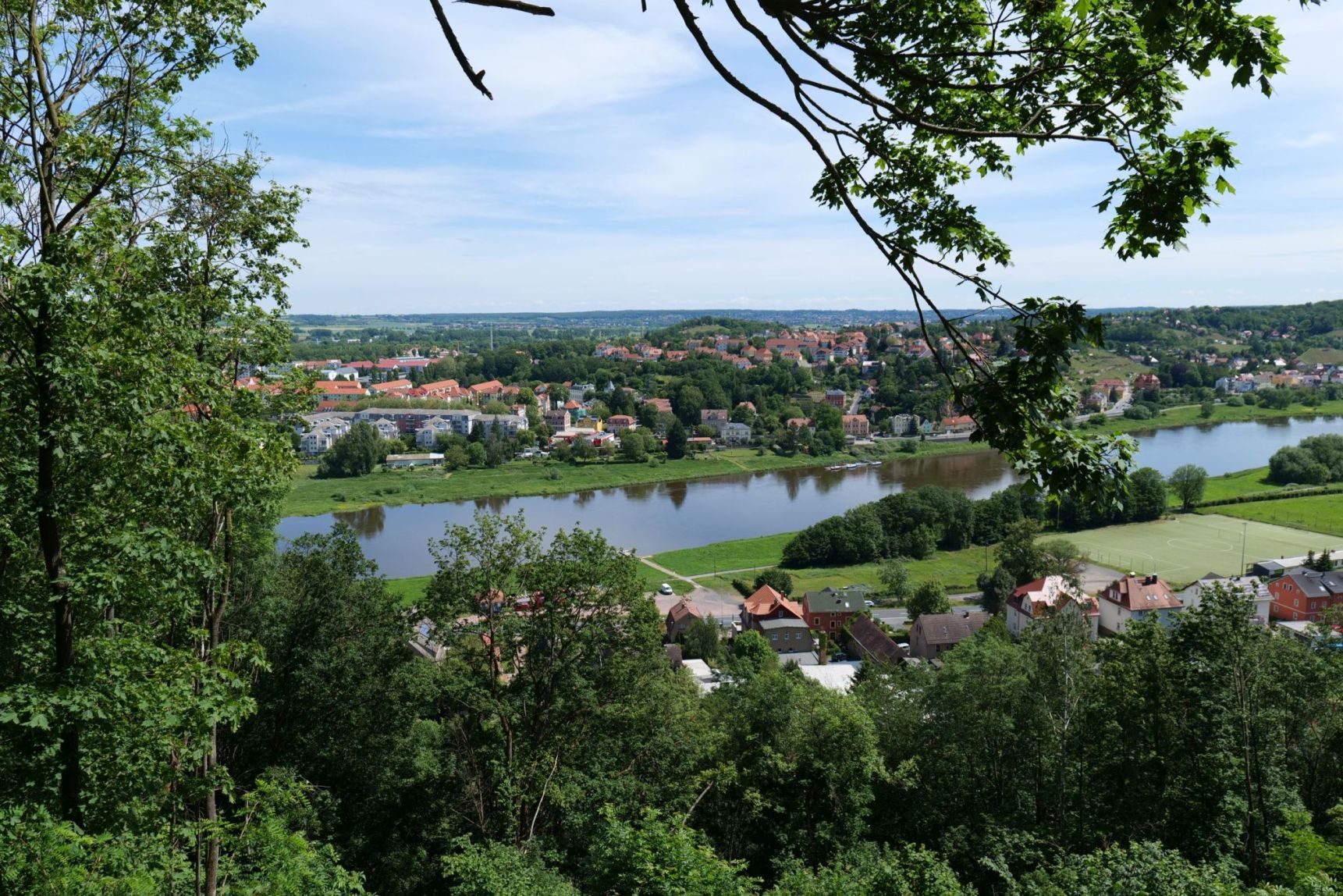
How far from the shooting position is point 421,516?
86.7 feet

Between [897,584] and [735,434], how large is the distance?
2193 cm

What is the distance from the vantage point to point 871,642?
16125mm

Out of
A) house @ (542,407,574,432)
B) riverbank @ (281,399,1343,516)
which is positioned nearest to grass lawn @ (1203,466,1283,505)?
riverbank @ (281,399,1343,516)

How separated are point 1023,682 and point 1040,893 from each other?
3214 millimetres

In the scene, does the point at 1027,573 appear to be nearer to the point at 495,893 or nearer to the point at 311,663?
the point at 311,663

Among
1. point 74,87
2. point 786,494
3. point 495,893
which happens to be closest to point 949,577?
point 786,494

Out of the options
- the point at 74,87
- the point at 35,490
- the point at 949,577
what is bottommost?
the point at 949,577

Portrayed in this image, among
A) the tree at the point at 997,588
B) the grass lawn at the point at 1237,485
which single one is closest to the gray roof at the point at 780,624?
the tree at the point at 997,588

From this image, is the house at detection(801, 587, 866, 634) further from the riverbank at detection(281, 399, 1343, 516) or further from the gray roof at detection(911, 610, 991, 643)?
the riverbank at detection(281, 399, 1343, 516)

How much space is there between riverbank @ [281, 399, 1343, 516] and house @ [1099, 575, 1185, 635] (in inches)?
503

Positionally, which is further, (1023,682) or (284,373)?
(1023,682)

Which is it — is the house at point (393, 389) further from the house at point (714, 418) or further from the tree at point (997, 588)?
the tree at point (997, 588)

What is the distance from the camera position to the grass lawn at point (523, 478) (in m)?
28.6

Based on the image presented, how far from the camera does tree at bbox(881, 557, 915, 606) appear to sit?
19.8m
